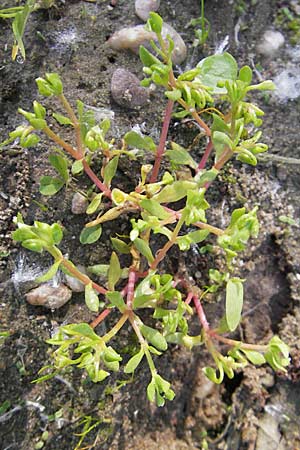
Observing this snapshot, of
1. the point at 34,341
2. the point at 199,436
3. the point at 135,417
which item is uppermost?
the point at 34,341

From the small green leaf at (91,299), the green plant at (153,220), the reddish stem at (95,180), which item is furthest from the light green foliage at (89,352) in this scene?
the reddish stem at (95,180)

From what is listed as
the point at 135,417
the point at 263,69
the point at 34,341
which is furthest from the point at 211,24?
Result: the point at 135,417

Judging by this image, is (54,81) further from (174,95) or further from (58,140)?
(174,95)

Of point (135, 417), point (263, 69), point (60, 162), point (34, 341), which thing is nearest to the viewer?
point (60, 162)

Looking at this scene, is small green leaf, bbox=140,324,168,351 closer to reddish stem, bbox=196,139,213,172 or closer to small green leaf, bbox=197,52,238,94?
reddish stem, bbox=196,139,213,172

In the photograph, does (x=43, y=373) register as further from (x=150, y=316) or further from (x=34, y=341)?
(x=150, y=316)

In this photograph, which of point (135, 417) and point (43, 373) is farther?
point (135, 417)

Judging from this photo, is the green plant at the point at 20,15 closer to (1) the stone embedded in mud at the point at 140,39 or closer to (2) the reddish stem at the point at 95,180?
(1) the stone embedded in mud at the point at 140,39
